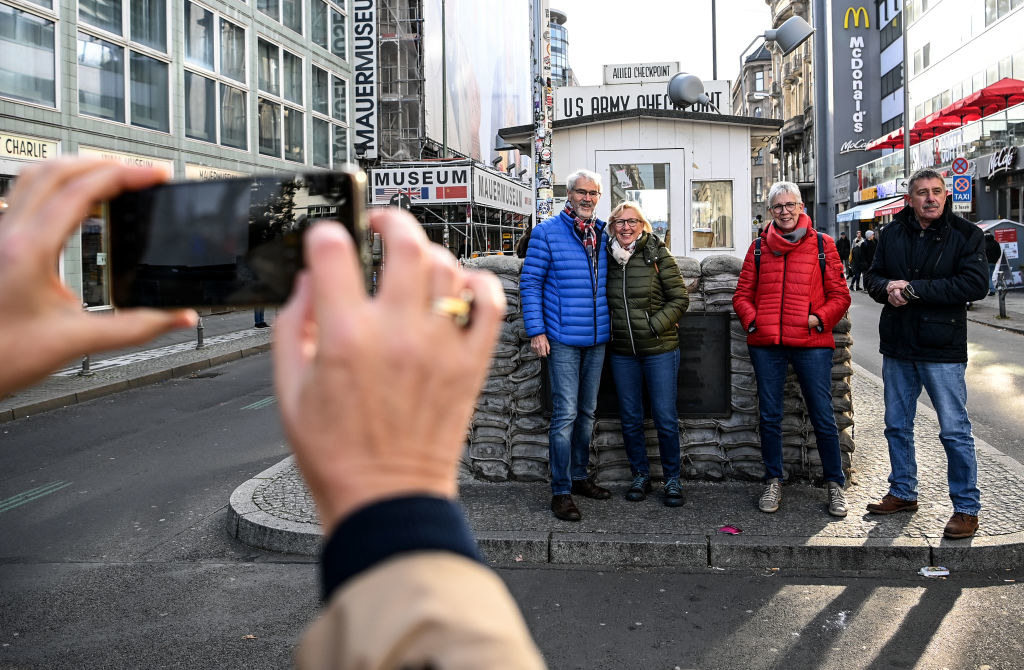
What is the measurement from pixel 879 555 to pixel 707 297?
7.34 ft

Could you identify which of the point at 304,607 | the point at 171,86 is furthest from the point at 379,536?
the point at 171,86

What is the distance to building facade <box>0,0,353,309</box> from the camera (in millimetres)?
18297

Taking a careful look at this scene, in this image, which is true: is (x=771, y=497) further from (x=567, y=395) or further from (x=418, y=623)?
(x=418, y=623)

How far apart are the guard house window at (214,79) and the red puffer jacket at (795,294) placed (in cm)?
2130

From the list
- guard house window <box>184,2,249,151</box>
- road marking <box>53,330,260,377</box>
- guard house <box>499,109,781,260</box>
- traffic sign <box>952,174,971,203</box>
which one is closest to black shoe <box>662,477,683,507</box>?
guard house <box>499,109,781,260</box>

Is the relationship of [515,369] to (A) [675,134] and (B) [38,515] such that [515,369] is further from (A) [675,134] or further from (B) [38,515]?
(A) [675,134]

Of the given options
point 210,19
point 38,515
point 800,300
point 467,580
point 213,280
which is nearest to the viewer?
point 467,580

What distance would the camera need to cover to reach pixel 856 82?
190 ft

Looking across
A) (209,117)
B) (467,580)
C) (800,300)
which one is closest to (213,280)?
(467,580)

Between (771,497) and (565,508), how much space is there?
129 cm

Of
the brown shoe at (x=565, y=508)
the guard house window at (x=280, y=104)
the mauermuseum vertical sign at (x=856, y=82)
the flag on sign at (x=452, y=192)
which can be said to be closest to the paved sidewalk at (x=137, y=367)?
the flag on sign at (x=452, y=192)

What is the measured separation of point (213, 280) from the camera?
51.0 inches

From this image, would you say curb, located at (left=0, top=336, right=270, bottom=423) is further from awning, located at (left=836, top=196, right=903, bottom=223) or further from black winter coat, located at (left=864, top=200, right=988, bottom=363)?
awning, located at (left=836, top=196, right=903, bottom=223)

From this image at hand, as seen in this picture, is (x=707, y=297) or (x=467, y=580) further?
(x=707, y=297)
